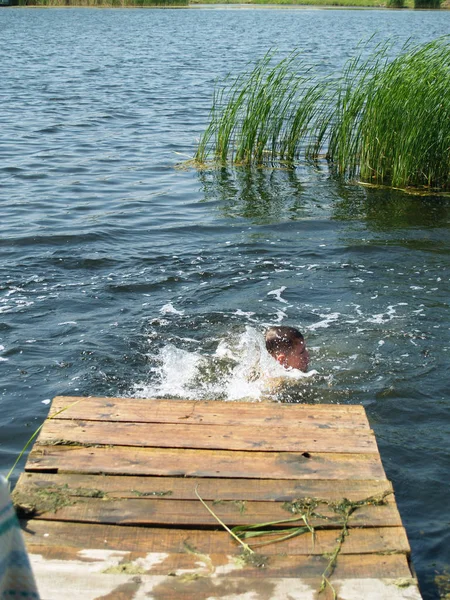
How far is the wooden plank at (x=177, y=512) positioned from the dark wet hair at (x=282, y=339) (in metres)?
2.64

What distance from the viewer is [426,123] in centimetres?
1132

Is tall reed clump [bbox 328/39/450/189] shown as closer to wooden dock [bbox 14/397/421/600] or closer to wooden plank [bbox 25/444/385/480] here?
wooden dock [bbox 14/397/421/600]

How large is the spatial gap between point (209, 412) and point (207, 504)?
1.01m

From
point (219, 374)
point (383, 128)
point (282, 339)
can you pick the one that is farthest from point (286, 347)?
point (383, 128)

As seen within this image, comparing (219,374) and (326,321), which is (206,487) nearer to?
(219,374)

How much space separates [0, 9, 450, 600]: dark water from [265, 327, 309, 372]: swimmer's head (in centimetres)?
23

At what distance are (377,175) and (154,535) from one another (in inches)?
388

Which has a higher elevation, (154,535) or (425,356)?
(154,535)

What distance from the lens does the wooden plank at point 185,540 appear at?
352cm

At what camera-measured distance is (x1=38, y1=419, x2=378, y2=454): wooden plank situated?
4367mm

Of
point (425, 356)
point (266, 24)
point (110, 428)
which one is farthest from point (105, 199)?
point (266, 24)

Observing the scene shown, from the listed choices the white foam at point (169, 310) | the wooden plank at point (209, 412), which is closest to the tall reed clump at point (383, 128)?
the white foam at point (169, 310)

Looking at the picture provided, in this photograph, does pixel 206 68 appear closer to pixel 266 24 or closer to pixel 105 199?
pixel 105 199

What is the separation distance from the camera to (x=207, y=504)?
383cm
